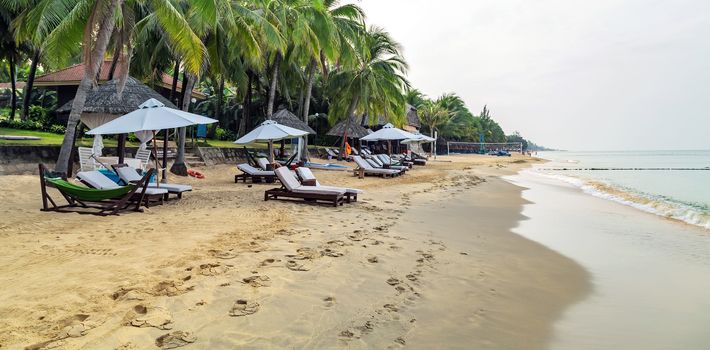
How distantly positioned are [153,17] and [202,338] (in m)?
14.6

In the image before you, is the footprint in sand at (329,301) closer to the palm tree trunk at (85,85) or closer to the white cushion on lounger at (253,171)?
the palm tree trunk at (85,85)

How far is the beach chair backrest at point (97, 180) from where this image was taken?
7.37 m

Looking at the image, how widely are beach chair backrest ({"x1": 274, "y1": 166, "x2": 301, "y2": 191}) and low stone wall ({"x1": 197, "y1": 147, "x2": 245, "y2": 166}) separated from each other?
8.46 meters

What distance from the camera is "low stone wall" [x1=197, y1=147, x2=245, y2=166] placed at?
659 inches

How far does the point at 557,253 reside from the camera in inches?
231

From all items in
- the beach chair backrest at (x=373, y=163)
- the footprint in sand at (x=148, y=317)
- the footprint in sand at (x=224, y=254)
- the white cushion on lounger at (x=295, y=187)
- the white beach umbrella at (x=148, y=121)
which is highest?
the white beach umbrella at (x=148, y=121)

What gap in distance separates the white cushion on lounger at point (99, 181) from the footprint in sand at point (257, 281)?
4626 millimetres

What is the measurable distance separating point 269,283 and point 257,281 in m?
0.11

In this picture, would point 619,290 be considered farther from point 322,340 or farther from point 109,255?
point 109,255

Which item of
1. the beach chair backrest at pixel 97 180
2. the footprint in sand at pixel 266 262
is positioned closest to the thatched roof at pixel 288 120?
the beach chair backrest at pixel 97 180

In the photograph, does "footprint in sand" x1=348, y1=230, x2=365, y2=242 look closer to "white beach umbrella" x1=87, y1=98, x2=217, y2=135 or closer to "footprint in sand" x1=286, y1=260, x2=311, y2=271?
"footprint in sand" x1=286, y1=260, x2=311, y2=271

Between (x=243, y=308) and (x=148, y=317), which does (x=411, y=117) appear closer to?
(x=243, y=308)

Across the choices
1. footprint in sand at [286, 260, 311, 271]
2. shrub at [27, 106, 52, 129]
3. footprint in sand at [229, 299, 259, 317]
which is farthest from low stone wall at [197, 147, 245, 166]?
footprint in sand at [229, 299, 259, 317]

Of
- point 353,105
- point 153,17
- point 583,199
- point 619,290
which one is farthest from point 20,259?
point 353,105
